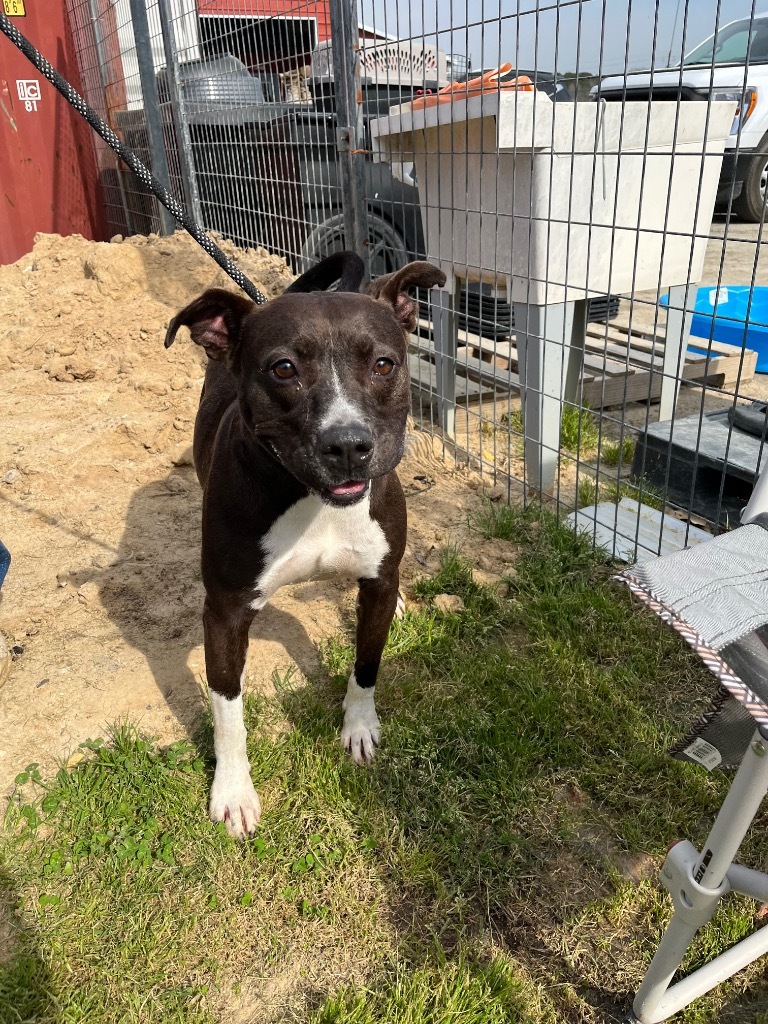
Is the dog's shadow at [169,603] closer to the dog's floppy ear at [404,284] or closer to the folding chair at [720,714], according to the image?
the dog's floppy ear at [404,284]

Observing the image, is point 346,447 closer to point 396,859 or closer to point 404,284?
point 404,284

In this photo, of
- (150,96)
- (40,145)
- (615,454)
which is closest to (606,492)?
(615,454)

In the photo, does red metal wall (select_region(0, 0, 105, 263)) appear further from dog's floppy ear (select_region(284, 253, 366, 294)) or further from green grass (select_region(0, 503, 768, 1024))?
green grass (select_region(0, 503, 768, 1024))

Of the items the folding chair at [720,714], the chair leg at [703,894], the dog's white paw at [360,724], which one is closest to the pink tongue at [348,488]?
the folding chair at [720,714]

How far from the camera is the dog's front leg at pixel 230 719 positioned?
219cm

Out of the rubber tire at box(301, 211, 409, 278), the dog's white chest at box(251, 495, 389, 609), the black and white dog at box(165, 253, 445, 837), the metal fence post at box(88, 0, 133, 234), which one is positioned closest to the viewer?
the black and white dog at box(165, 253, 445, 837)

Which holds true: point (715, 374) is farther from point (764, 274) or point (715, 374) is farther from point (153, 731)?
point (153, 731)

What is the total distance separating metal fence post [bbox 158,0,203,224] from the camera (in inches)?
231

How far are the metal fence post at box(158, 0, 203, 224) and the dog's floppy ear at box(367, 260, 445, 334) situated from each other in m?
4.79

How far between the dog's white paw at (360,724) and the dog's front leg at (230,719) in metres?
0.34

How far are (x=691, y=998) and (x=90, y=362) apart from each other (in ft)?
16.8

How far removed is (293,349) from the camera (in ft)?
6.29

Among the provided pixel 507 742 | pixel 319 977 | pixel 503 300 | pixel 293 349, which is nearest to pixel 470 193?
pixel 503 300

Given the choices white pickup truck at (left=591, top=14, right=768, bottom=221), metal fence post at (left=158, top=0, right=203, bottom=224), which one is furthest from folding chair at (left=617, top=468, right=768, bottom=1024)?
metal fence post at (left=158, top=0, right=203, bottom=224)
